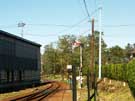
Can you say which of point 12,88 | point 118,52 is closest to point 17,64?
point 12,88

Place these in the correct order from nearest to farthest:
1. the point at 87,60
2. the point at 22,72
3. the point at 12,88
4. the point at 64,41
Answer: the point at 12,88 → the point at 22,72 → the point at 87,60 → the point at 64,41

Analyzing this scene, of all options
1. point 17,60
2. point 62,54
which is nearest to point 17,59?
point 17,60

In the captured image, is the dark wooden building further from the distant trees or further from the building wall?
the distant trees

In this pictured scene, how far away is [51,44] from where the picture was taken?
160m

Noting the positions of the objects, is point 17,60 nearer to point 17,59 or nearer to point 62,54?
point 17,59

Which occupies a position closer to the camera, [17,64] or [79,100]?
[79,100]

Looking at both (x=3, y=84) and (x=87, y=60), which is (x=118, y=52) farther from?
(x=3, y=84)

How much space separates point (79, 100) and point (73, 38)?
392 feet

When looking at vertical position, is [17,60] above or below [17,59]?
below

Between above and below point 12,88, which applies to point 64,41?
above

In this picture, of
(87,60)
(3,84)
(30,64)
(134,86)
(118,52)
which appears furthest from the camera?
(118,52)

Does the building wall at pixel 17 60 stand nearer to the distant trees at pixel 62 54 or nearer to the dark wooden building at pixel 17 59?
the dark wooden building at pixel 17 59

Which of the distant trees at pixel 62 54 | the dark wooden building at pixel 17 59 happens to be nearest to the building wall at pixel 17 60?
the dark wooden building at pixel 17 59

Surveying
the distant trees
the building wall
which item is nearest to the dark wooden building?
the building wall
